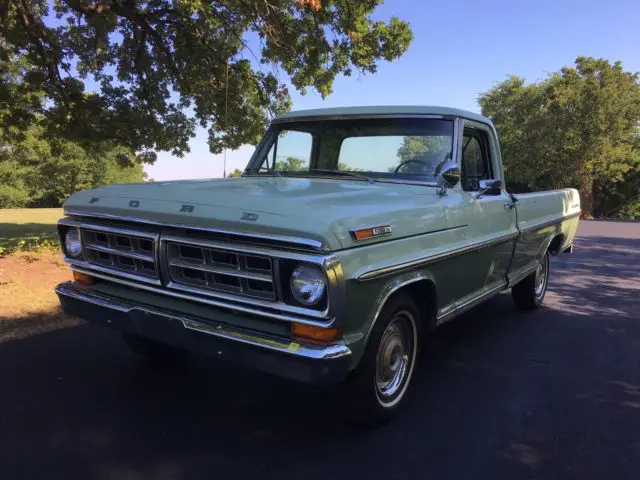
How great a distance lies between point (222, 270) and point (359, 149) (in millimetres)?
1958

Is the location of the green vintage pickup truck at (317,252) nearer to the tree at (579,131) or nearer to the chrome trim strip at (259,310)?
the chrome trim strip at (259,310)


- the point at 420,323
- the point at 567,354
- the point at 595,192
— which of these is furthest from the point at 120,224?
the point at 595,192

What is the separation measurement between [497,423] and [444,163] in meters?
1.85

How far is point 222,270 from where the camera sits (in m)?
2.89

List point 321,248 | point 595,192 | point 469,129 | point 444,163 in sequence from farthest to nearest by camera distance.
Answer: point 595,192 < point 469,129 < point 444,163 < point 321,248

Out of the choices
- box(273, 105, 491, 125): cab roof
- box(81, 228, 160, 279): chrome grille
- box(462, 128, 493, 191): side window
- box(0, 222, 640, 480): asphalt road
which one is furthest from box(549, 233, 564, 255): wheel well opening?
box(81, 228, 160, 279): chrome grille

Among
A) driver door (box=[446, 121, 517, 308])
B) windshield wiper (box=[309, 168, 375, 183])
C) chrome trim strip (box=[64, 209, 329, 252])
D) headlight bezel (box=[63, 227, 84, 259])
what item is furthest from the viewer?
windshield wiper (box=[309, 168, 375, 183])

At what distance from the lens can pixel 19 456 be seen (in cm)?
280

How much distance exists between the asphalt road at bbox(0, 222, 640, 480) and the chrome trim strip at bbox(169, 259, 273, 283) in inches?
39.0

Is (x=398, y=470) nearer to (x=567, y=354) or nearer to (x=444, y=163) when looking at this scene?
(x=444, y=163)

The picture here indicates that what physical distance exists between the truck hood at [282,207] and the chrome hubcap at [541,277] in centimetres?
327

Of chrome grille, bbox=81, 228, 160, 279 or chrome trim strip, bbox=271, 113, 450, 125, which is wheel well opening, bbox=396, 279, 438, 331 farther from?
chrome grille, bbox=81, 228, 160, 279

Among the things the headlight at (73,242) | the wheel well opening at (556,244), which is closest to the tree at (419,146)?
the headlight at (73,242)

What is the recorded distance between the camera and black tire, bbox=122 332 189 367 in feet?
13.3
